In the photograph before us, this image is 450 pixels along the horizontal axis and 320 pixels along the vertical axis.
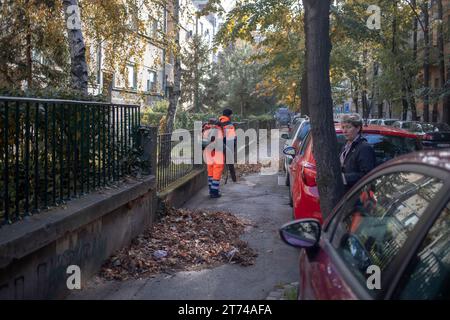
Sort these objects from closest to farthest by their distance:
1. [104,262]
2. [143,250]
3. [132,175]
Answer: [104,262], [143,250], [132,175]

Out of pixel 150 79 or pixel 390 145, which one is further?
pixel 150 79

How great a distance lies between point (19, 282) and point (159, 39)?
1157 centimetres

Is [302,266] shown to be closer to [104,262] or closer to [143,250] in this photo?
[104,262]

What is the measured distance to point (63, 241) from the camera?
4.96 meters

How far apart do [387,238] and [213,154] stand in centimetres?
904

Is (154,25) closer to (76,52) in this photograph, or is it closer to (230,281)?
(76,52)

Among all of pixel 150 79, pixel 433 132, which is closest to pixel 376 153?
pixel 433 132

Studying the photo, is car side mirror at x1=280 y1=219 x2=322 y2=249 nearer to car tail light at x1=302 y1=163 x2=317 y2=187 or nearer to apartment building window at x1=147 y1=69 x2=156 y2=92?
car tail light at x1=302 y1=163 x2=317 y2=187

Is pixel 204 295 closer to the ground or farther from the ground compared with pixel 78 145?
closer to the ground

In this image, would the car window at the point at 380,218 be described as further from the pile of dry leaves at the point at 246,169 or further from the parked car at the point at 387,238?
the pile of dry leaves at the point at 246,169

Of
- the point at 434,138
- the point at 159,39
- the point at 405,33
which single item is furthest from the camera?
the point at 405,33

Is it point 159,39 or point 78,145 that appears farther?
point 159,39

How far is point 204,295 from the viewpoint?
5.26 m
